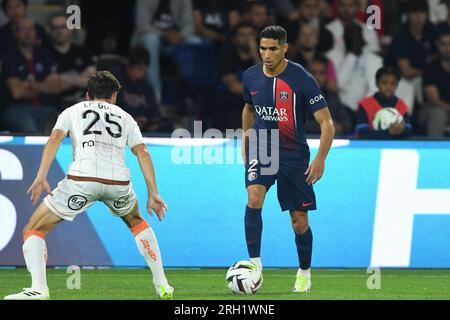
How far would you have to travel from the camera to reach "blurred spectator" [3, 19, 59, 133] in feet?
45.1

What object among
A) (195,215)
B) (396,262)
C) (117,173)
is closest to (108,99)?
(117,173)

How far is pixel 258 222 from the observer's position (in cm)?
973

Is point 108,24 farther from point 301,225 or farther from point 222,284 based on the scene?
point 301,225

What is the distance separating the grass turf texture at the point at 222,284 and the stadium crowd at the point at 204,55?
251 cm

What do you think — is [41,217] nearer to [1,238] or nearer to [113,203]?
[113,203]

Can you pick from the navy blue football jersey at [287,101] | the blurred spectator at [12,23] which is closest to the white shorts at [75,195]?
the navy blue football jersey at [287,101]

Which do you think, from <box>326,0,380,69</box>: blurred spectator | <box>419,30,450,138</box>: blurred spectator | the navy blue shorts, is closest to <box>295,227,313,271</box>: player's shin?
the navy blue shorts

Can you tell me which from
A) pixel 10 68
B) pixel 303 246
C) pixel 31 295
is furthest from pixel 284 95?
pixel 10 68

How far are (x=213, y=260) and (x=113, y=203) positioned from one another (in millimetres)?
2889

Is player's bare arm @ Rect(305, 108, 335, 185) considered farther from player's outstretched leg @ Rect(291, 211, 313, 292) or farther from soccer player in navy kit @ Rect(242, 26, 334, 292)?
player's outstretched leg @ Rect(291, 211, 313, 292)

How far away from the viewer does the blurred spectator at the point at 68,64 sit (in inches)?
547

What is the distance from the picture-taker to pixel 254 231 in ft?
31.9

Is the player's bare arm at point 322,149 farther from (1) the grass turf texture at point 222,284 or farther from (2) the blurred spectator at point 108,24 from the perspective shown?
(2) the blurred spectator at point 108,24
